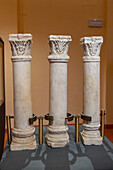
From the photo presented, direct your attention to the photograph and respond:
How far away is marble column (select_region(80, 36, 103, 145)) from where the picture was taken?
2887 millimetres

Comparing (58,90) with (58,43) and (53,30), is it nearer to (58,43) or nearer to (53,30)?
(58,43)

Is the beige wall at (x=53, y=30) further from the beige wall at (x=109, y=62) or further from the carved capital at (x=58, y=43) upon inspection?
the carved capital at (x=58, y=43)

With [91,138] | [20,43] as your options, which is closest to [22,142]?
[91,138]

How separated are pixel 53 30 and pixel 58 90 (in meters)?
2.81

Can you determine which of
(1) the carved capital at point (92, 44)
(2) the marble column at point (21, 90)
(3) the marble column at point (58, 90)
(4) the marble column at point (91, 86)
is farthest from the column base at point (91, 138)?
(1) the carved capital at point (92, 44)

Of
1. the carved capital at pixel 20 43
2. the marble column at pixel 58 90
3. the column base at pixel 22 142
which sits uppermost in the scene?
the carved capital at pixel 20 43

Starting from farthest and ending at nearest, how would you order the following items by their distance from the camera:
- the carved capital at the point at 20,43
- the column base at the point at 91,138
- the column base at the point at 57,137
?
1. the column base at the point at 91,138
2. the column base at the point at 57,137
3. the carved capital at the point at 20,43

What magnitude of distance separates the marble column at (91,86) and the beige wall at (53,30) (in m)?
2.40

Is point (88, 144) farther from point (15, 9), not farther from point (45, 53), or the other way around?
point (15, 9)

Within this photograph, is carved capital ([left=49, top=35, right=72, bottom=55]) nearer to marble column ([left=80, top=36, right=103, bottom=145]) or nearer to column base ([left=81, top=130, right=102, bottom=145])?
marble column ([left=80, top=36, right=103, bottom=145])

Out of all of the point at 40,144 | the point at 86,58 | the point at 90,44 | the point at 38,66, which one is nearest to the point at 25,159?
the point at 40,144

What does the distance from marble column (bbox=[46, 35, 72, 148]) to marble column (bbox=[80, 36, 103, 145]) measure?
0.32m

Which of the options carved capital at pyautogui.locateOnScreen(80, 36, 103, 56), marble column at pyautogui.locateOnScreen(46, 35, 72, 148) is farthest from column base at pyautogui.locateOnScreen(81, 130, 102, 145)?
carved capital at pyautogui.locateOnScreen(80, 36, 103, 56)

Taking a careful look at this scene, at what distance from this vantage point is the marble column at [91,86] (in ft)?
9.47
